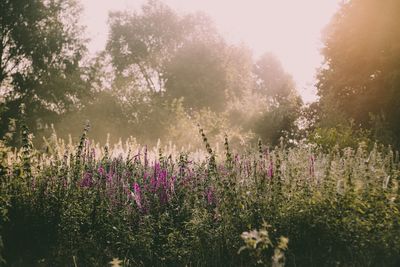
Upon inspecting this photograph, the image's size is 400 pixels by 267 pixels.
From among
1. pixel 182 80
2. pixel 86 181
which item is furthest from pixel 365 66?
pixel 182 80

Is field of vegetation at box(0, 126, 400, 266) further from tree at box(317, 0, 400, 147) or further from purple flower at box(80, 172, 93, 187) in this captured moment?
tree at box(317, 0, 400, 147)

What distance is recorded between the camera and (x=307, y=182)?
5.65 meters

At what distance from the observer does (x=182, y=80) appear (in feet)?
138

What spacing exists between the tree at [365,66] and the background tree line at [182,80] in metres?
0.05

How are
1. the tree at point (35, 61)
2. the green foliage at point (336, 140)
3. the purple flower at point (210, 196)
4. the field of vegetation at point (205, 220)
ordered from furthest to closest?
the tree at point (35, 61)
the green foliage at point (336, 140)
the purple flower at point (210, 196)
the field of vegetation at point (205, 220)

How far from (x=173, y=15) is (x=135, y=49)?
5.03 m

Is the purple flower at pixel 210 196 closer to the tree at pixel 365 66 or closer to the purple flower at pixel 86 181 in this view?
the purple flower at pixel 86 181

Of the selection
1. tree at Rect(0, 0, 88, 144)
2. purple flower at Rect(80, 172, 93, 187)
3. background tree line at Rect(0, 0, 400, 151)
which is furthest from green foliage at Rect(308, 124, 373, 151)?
tree at Rect(0, 0, 88, 144)

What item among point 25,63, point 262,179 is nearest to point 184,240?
point 262,179

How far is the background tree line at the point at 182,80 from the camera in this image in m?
19.7

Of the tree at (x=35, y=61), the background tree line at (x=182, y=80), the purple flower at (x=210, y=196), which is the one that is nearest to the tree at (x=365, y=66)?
the background tree line at (x=182, y=80)

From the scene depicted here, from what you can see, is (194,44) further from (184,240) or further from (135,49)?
(184,240)

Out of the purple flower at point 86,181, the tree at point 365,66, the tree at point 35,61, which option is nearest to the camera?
the purple flower at point 86,181

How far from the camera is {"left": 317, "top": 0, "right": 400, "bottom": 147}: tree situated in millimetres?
18594
